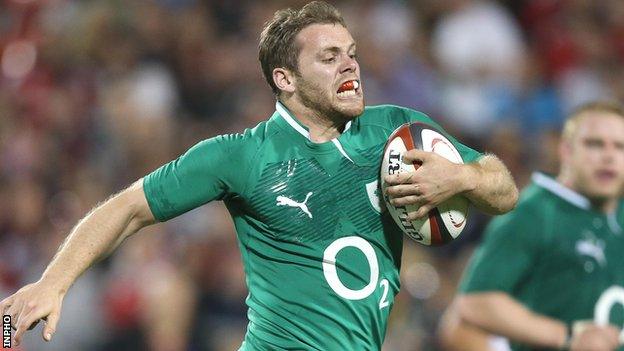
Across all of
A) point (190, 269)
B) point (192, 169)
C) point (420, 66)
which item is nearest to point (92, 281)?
point (190, 269)

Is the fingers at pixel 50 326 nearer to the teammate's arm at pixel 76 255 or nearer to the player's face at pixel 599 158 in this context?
the teammate's arm at pixel 76 255

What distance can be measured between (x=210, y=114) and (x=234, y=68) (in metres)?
0.47

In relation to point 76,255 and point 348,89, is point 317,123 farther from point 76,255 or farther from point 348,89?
point 76,255

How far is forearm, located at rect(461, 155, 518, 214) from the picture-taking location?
408 centimetres

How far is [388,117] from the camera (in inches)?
177

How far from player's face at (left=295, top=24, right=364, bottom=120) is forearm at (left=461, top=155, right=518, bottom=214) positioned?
1.59ft

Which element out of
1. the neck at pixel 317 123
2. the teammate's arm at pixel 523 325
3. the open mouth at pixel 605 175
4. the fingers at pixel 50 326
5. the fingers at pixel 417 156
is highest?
the neck at pixel 317 123

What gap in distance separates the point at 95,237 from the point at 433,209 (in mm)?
1193

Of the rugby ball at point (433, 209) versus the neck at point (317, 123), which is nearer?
the rugby ball at point (433, 209)

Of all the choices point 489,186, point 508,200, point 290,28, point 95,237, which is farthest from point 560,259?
point 95,237

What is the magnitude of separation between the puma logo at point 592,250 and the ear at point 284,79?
236 cm

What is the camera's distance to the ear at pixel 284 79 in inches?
175

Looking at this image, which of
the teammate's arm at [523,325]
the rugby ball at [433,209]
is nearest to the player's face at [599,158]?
the teammate's arm at [523,325]

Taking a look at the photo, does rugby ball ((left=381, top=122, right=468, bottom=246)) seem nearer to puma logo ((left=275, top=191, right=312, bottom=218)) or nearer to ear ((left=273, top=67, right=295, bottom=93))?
puma logo ((left=275, top=191, right=312, bottom=218))
